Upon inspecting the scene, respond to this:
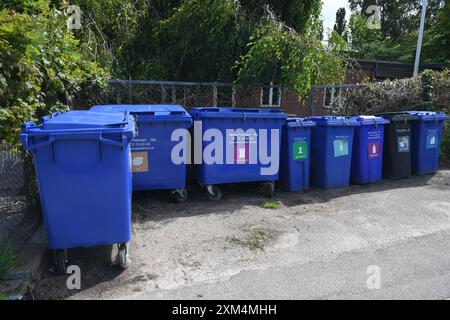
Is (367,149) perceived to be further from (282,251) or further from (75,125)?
(75,125)

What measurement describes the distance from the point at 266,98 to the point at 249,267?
526 centimetres

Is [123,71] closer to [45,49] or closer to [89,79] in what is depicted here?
[89,79]

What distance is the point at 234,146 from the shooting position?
546 centimetres

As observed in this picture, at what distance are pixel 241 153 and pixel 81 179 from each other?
105 inches

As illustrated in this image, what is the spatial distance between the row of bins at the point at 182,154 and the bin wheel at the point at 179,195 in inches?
0.6

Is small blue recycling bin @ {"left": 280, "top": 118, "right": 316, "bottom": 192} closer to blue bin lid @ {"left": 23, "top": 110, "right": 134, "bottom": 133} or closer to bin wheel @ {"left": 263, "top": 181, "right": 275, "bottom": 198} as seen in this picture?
bin wheel @ {"left": 263, "top": 181, "right": 275, "bottom": 198}

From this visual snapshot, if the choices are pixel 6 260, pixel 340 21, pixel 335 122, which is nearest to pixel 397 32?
pixel 340 21

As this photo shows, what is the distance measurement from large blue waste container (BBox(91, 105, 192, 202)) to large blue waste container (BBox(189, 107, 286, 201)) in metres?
0.32

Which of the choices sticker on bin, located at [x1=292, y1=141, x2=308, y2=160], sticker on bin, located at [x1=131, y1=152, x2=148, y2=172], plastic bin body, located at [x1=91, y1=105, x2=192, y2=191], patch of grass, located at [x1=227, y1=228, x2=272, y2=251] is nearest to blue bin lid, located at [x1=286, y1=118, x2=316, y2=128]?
sticker on bin, located at [x1=292, y1=141, x2=308, y2=160]

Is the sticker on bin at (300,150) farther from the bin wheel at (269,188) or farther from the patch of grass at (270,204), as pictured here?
the patch of grass at (270,204)

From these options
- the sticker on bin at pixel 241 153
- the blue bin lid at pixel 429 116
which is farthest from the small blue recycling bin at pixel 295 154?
the blue bin lid at pixel 429 116

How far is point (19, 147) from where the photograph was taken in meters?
4.09

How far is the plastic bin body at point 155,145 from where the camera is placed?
197 inches


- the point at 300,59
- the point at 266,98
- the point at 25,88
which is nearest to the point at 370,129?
the point at 300,59
